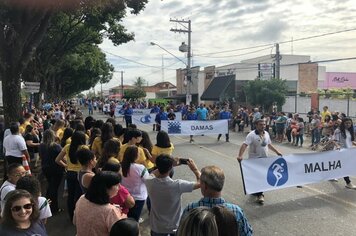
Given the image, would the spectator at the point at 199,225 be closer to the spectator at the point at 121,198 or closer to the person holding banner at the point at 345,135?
the spectator at the point at 121,198

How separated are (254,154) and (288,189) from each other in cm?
141

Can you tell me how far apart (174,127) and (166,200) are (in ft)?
49.0

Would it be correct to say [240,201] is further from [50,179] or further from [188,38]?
[188,38]

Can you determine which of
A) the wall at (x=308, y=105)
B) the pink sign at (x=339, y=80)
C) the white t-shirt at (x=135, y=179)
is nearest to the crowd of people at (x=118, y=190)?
the white t-shirt at (x=135, y=179)

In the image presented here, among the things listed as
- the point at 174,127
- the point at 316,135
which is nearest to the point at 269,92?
the point at 316,135

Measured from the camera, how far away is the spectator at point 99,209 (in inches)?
137

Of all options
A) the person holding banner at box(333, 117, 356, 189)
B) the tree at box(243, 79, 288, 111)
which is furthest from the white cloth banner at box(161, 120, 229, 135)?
the tree at box(243, 79, 288, 111)

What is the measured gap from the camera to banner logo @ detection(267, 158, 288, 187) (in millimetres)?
8022

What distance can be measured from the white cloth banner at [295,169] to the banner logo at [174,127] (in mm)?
10612

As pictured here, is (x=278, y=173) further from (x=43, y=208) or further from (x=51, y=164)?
(x=43, y=208)

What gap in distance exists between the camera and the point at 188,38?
38.7m

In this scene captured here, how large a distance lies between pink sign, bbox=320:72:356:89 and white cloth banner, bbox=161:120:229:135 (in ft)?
154

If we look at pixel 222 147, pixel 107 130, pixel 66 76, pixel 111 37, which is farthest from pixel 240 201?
pixel 66 76

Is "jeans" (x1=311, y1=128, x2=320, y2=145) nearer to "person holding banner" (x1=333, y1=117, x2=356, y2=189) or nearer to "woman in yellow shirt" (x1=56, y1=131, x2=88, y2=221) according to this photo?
"person holding banner" (x1=333, y1=117, x2=356, y2=189)
